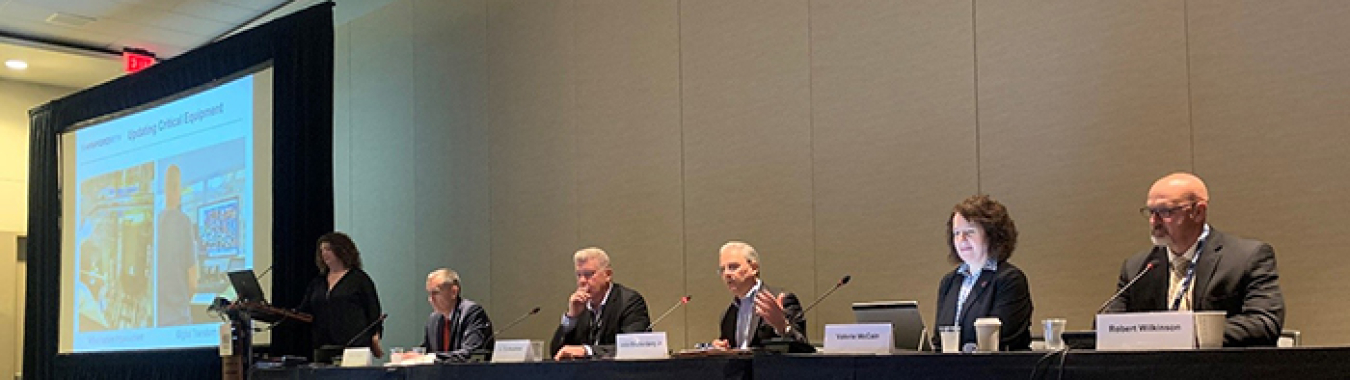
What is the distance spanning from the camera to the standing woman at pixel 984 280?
334 centimetres

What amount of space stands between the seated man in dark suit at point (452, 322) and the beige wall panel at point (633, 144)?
36.5 inches

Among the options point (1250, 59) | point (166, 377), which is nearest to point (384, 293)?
point (166, 377)

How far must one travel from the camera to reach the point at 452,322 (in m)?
5.03

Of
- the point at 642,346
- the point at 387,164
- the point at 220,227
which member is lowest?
the point at 642,346

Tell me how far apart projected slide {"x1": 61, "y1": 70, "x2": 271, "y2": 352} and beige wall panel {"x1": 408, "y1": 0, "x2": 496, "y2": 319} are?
789mm

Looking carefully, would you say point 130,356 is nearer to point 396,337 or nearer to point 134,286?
point 134,286

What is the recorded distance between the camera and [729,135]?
534cm

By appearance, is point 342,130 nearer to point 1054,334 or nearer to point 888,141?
point 888,141

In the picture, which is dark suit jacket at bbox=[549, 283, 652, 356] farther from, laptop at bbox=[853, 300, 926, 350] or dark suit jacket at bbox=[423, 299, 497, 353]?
laptop at bbox=[853, 300, 926, 350]

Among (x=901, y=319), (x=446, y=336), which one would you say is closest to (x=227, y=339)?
(x=446, y=336)

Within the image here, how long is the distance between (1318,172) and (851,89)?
171 centimetres

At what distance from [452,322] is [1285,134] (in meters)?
2.96

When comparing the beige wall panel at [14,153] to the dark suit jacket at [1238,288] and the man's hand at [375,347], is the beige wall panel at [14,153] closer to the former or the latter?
the man's hand at [375,347]

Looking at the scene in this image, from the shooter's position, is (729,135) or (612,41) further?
(612,41)
